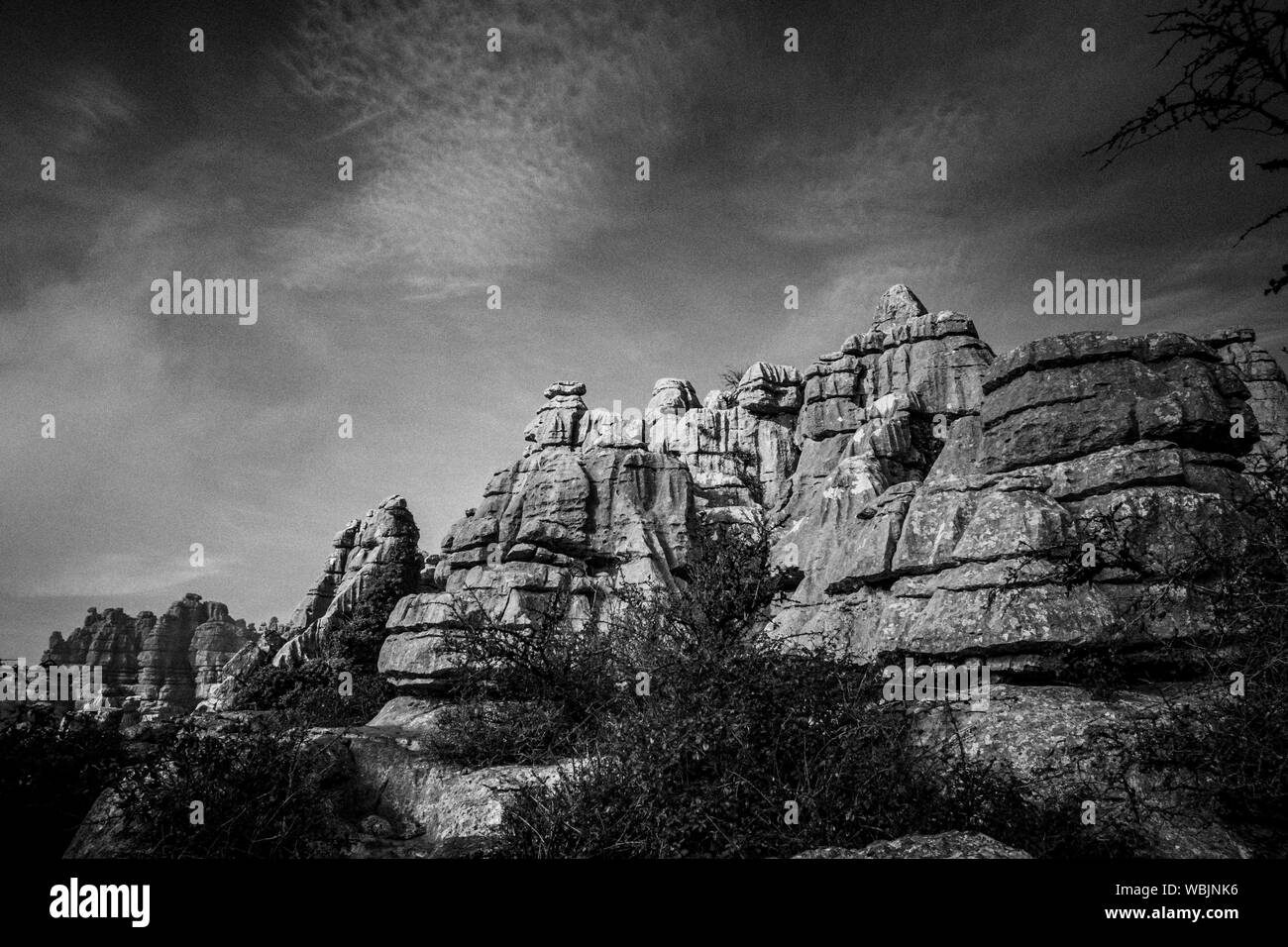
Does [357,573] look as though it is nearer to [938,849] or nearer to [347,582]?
[347,582]

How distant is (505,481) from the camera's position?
4572cm

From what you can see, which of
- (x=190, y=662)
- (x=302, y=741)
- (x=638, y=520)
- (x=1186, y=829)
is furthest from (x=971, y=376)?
(x=190, y=662)

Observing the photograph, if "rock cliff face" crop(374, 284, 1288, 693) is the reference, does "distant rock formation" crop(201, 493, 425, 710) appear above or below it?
below

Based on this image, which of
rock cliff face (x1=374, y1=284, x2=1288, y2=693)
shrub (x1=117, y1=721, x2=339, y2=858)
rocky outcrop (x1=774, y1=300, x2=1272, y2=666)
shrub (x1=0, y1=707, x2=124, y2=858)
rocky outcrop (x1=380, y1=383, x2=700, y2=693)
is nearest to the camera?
shrub (x1=117, y1=721, x2=339, y2=858)

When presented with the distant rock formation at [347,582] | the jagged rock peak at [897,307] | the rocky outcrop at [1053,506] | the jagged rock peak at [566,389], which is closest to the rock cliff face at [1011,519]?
the rocky outcrop at [1053,506]

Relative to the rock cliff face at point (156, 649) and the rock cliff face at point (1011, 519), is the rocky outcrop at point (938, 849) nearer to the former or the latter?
the rock cliff face at point (1011, 519)

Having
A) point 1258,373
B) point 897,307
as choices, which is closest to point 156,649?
point 897,307

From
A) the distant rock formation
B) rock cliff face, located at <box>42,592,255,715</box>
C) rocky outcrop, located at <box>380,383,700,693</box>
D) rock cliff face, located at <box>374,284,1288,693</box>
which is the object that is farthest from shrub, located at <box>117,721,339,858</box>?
rock cliff face, located at <box>42,592,255,715</box>

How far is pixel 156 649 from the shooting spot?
111688 mm

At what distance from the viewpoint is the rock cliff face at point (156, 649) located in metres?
106

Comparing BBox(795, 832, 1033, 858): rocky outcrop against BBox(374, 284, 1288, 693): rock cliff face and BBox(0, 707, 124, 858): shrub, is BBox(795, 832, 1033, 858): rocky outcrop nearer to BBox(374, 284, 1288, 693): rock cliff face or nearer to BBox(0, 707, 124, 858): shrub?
BBox(374, 284, 1288, 693): rock cliff face

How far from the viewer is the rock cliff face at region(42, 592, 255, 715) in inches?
4166
